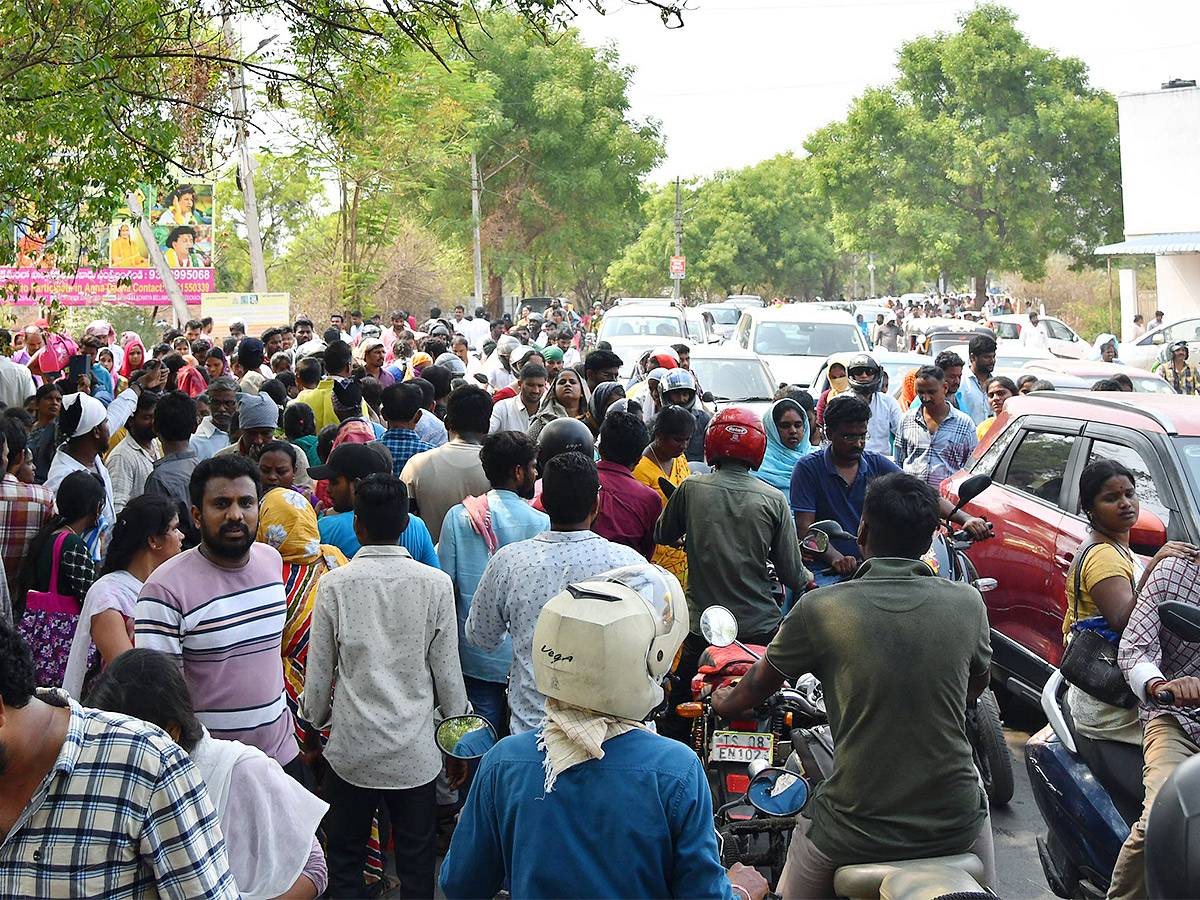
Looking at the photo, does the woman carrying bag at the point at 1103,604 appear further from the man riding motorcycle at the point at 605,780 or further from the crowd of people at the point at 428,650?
the man riding motorcycle at the point at 605,780

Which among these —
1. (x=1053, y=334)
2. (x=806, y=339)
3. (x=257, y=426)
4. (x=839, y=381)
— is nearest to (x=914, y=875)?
(x=257, y=426)

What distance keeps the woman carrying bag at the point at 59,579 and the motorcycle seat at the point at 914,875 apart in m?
3.17

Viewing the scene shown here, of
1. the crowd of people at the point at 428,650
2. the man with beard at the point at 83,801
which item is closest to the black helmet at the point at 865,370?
the crowd of people at the point at 428,650

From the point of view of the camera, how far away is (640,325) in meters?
20.8

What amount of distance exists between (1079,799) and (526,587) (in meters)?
2.12

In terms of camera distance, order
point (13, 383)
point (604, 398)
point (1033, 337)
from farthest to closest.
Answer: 1. point (1033, 337)
2. point (13, 383)
3. point (604, 398)

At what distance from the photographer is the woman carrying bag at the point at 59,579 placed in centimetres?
484

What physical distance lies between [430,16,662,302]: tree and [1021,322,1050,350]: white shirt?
19236 mm

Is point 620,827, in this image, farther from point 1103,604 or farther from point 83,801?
point 1103,604

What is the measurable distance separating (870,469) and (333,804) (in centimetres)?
298

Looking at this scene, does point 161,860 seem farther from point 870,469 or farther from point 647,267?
point 647,267

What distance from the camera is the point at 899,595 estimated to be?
323 cm

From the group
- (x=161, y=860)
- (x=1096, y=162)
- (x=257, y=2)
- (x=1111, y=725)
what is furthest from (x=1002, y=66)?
(x=161, y=860)

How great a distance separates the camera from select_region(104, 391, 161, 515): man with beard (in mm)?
6953
